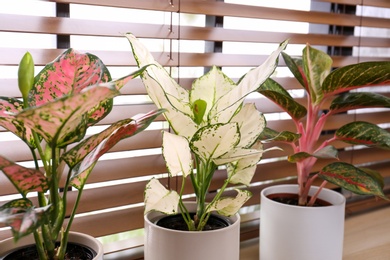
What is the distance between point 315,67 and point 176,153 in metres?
0.42

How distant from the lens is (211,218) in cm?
100

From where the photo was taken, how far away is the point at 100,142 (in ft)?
2.45

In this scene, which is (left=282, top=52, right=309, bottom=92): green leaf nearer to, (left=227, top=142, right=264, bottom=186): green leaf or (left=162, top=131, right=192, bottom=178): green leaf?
(left=227, top=142, right=264, bottom=186): green leaf

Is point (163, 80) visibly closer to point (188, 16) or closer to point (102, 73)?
point (102, 73)

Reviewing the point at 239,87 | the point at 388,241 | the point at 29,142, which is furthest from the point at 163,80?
the point at 388,241

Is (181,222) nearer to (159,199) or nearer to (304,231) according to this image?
(159,199)

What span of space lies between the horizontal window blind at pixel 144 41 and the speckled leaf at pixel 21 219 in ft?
1.00

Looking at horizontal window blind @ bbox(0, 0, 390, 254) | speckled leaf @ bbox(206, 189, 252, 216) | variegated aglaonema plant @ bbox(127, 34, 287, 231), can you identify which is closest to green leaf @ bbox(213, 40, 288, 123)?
variegated aglaonema plant @ bbox(127, 34, 287, 231)

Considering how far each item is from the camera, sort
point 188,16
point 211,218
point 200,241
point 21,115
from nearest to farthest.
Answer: point 21,115, point 200,241, point 211,218, point 188,16

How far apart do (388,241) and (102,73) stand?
962 millimetres

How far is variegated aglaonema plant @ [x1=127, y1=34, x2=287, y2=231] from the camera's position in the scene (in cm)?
86

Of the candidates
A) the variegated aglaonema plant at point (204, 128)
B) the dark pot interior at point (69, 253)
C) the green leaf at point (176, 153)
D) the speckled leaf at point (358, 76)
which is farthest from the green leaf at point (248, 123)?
the dark pot interior at point (69, 253)

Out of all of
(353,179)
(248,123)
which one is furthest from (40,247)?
(353,179)

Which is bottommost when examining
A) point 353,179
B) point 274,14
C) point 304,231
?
point 304,231
